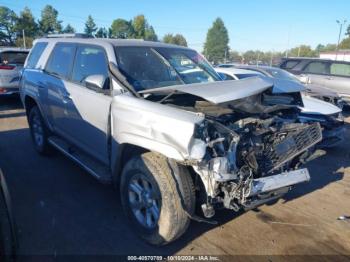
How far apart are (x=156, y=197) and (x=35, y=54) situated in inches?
162

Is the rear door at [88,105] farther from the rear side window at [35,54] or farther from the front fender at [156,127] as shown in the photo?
the rear side window at [35,54]

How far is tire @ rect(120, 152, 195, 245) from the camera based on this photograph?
2.93 m

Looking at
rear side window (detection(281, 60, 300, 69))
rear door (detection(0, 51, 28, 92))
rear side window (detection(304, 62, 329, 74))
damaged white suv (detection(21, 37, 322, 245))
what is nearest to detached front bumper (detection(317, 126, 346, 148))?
damaged white suv (detection(21, 37, 322, 245))

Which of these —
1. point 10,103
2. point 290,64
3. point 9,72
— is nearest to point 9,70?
point 9,72

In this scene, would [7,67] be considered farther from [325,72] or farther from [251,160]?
[325,72]

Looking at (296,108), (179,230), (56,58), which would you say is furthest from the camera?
(56,58)

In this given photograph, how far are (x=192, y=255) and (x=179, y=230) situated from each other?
0.33 metres

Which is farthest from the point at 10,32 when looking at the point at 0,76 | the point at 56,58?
the point at 56,58

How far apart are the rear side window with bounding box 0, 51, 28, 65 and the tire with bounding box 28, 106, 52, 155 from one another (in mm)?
5451

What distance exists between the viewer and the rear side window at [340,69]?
12602 millimetres

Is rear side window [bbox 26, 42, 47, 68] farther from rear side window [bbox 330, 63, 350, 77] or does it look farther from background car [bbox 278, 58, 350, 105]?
rear side window [bbox 330, 63, 350, 77]

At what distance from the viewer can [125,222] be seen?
12.2 feet

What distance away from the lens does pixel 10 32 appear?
73.9m

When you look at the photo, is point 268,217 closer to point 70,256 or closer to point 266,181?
point 266,181
